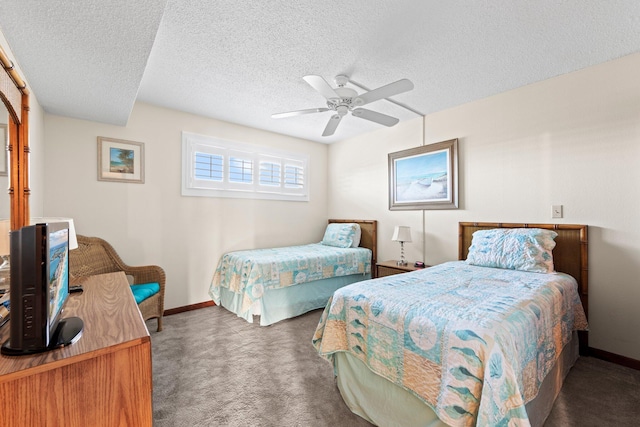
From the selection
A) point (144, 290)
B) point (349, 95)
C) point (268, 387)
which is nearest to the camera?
point (268, 387)

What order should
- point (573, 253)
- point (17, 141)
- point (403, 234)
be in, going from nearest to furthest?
point (17, 141) < point (573, 253) < point (403, 234)

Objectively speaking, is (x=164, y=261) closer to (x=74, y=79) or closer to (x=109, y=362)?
(x=74, y=79)

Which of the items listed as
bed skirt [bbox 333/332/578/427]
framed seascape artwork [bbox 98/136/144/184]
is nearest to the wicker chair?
framed seascape artwork [bbox 98/136/144/184]

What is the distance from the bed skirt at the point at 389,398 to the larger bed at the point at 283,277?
54.4 inches

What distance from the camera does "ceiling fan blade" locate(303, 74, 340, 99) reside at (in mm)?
2053

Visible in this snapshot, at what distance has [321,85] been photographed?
7.06 ft

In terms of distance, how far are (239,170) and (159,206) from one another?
3.80 ft

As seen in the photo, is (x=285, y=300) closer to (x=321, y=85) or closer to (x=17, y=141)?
(x=321, y=85)

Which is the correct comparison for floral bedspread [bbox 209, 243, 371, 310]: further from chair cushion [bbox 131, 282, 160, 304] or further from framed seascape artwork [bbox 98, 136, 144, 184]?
framed seascape artwork [bbox 98, 136, 144, 184]

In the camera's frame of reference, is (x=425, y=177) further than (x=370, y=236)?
No

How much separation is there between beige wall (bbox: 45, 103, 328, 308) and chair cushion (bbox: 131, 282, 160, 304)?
513 millimetres

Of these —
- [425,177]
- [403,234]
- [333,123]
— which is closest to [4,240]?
[333,123]

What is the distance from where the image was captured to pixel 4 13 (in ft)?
4.76

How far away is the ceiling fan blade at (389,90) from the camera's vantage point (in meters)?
2.07
